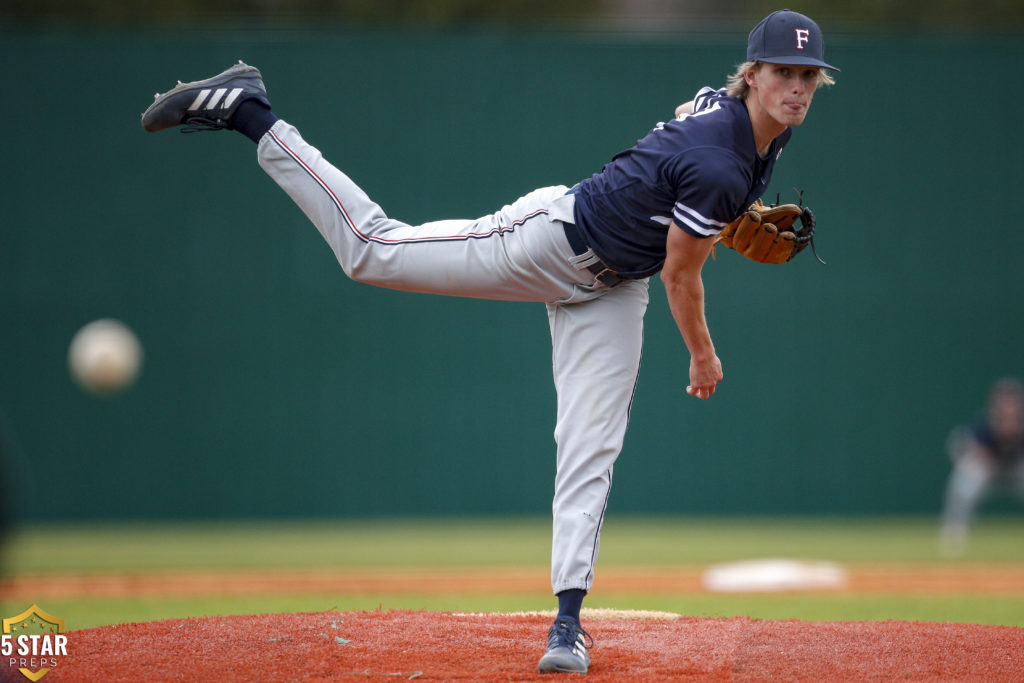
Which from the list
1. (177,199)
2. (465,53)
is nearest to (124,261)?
(177,199)

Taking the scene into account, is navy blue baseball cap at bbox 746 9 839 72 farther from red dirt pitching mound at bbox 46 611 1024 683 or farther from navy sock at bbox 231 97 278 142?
red dirt pitching mound at bbox 46 611 1024 683

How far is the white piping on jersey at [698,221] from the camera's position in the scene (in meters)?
2.69

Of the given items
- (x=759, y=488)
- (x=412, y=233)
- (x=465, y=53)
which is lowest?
(x=759, y=488)

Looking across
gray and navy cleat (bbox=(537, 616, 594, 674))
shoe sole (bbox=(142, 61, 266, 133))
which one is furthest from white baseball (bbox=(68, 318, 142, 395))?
gray and navy cleat (bbox=(537, 616, 594, 674))

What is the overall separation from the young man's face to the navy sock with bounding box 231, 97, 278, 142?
1388 mm

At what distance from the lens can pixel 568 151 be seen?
36.2ft

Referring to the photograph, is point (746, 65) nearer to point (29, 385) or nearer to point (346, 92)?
point (346, 92)

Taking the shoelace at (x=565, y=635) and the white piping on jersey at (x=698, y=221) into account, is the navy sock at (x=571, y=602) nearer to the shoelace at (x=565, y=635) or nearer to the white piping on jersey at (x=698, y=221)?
the shoelace at (x=565, y=635)

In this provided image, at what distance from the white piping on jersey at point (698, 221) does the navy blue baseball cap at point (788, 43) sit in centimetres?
42

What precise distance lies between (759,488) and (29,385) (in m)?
7.35

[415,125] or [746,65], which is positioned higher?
[415,125]

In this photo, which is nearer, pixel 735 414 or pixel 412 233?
pixel 412 233

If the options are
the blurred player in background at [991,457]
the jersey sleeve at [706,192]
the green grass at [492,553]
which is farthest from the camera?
the blurred player in background at [991,457]

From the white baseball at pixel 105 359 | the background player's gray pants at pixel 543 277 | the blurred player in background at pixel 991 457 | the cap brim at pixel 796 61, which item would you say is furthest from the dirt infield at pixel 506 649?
the blurred player in background at pixel 991 457
